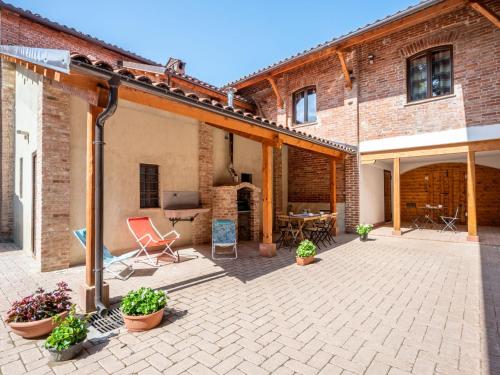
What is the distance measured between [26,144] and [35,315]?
17.7 feet

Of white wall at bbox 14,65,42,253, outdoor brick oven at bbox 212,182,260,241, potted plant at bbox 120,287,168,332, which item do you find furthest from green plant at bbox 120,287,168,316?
outdoor brick oven at bbox 212,182,260,241

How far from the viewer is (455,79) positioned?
816 cm

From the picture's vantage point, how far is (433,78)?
8.73 m

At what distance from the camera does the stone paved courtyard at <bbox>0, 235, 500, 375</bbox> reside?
2.43 meters

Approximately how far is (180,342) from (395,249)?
6.39 metres

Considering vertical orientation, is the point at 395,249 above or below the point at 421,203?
below

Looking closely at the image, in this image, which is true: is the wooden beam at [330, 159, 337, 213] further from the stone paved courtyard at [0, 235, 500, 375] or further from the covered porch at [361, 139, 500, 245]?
the stone paved courtyard at [0, 235, 500, 375]

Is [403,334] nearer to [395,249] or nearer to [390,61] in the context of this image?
[395,249]

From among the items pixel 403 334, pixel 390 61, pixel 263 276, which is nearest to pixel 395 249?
pixel 263 276

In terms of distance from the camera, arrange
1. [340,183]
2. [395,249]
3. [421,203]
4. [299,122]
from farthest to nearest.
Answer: [421,203] < [299,122] < [340,183] < [395,249]

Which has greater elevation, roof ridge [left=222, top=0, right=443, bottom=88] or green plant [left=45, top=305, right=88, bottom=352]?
roof ridge [left=222, top=0, right=443, bottom=88]

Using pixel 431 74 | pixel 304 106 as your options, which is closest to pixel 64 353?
pixel 431 74

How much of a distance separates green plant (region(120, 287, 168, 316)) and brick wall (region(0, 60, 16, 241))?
7781 mm

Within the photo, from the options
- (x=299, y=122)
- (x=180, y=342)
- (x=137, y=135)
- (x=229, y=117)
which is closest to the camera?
(x=180, y=342)
